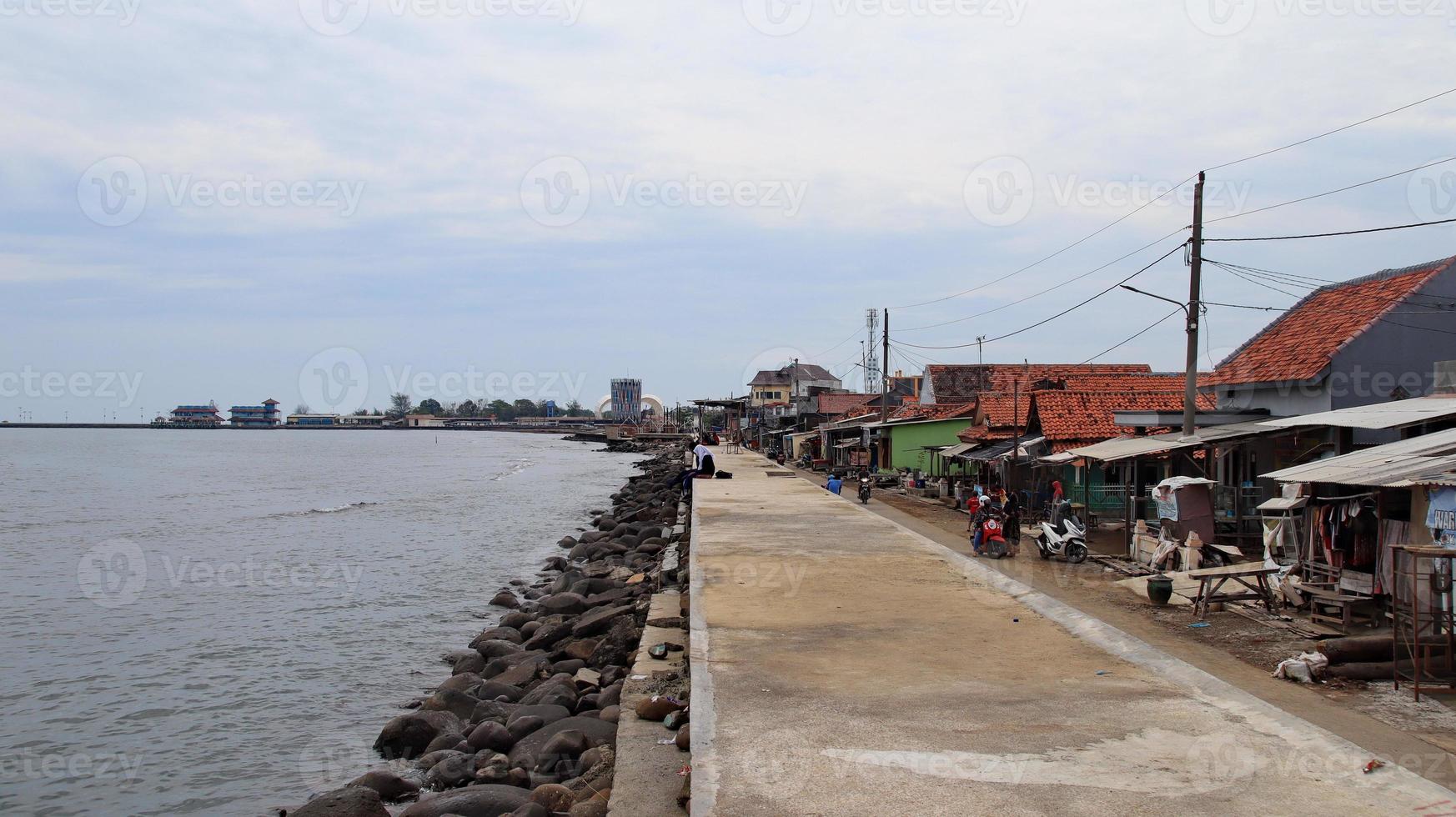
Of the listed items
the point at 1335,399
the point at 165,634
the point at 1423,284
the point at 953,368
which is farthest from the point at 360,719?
the point at 953,368

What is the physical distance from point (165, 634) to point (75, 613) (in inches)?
143

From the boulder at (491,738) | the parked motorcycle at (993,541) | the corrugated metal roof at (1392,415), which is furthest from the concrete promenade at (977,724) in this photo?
the parked motorcycle at (993,541)

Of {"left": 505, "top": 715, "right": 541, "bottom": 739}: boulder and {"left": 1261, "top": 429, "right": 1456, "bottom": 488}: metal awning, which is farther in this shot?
{"left": 505, "top": 715, "right": 541, "bottom": 739}: boulder

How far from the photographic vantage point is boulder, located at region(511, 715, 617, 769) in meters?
10.3

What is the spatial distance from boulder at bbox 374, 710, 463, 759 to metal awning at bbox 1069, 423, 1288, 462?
11.9 metres

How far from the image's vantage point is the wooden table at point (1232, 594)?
12.3 meters

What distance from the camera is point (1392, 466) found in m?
10.0

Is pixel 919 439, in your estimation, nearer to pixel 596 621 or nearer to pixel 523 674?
pixel 596 621

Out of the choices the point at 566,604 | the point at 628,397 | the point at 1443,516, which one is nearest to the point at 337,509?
the point at 566,604

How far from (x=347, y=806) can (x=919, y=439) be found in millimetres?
31823


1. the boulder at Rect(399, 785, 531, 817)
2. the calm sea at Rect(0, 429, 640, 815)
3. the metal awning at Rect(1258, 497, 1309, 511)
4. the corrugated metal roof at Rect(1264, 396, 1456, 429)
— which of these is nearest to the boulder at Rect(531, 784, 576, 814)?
the boulder at Rect(399, 785, 531, 817)

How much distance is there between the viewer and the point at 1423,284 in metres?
19.0

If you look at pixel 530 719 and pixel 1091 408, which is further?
pixel 1091 408

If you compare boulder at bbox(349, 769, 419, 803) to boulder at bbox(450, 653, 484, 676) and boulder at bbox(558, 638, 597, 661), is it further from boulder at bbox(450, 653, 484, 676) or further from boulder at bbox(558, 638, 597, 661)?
boulder at bbox(450, 653, 484, 676)
